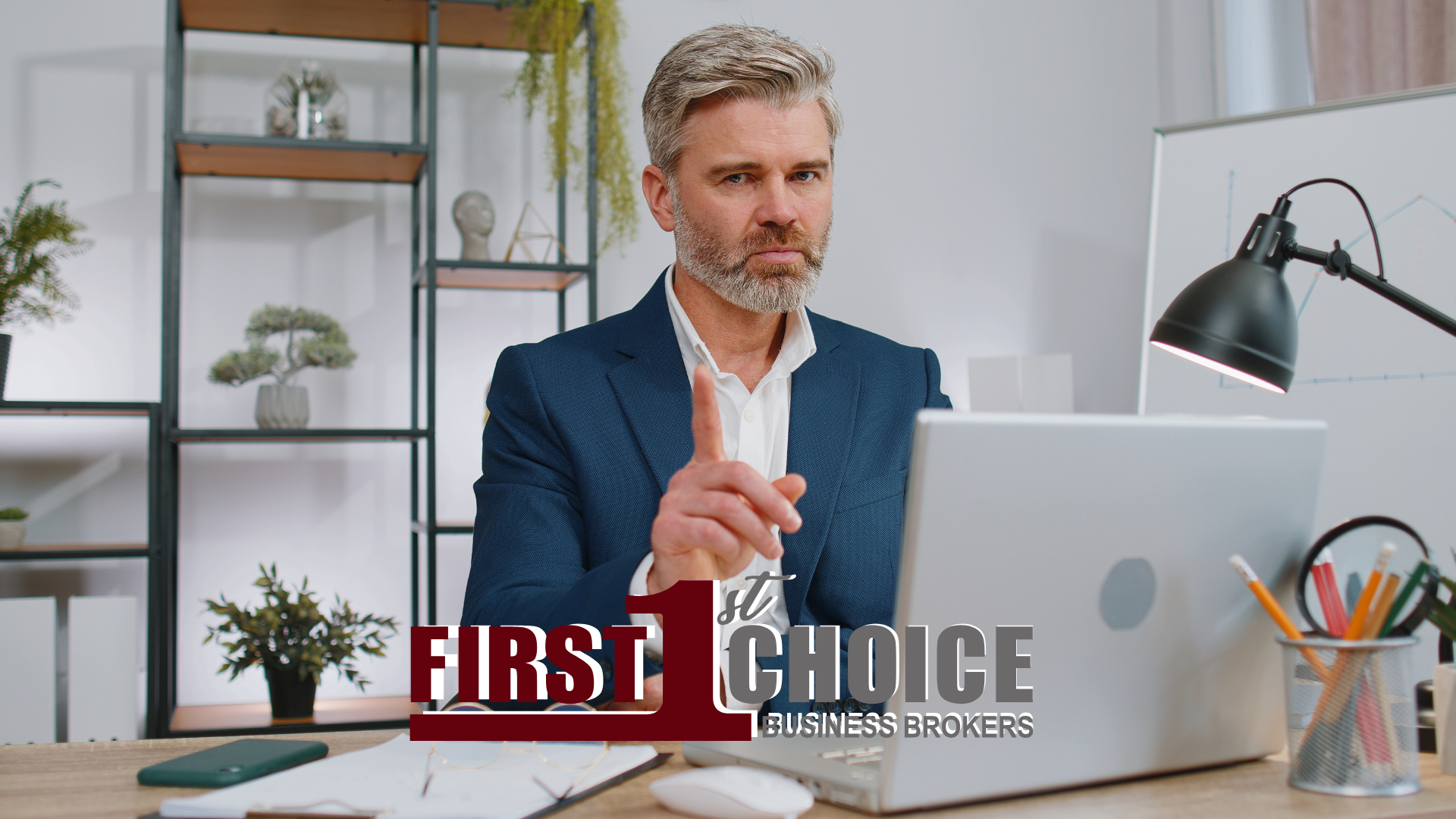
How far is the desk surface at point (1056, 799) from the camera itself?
0.72 m

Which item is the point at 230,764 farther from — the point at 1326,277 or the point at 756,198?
the point at 1326,277

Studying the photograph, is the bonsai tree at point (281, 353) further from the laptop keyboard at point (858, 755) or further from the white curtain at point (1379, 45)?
the white curtain at point (1379, 45)

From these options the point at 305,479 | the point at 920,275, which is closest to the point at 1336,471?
the point at 920,275

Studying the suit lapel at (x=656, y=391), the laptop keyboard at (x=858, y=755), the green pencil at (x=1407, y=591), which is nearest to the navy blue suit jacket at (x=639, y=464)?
the suit lapel at (x=656, y=391)

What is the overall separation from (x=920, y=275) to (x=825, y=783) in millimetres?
2314

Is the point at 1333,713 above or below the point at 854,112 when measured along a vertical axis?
below

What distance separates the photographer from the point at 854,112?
2900 mm

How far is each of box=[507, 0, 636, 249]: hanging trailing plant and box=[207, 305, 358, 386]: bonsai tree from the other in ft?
2.00

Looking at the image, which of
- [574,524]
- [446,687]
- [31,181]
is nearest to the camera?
[574,524]

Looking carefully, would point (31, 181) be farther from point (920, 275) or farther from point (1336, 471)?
point (1336, 471)

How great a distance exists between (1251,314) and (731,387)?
70cm

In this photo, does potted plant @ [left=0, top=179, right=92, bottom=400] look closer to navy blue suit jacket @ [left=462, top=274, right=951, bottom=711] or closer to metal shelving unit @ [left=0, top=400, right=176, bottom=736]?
metal shelving unit @ [left=0, top=400, right=176, bottom=736]

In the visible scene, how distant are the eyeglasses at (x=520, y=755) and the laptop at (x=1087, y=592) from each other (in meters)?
0.09

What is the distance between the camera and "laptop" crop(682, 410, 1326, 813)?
2.23ft
